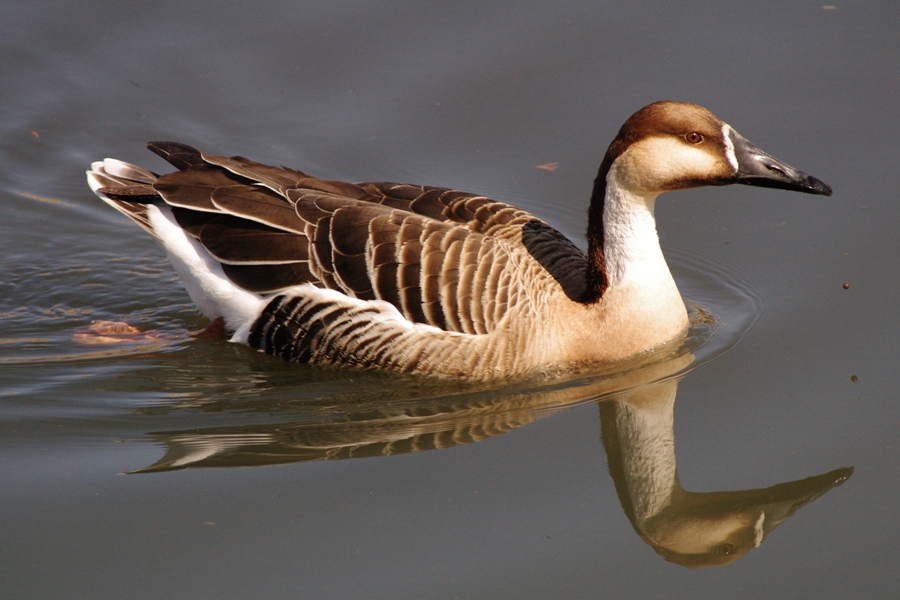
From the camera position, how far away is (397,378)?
7004 mm

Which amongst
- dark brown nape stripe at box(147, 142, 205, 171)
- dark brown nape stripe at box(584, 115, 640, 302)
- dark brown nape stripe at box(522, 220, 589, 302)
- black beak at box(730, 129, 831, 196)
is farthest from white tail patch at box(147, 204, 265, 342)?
black beak at box(730, 129, 831, 196)

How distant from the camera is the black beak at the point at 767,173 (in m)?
6.50

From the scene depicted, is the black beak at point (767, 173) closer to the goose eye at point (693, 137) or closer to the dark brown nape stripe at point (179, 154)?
the goose eye at point (693, 137)

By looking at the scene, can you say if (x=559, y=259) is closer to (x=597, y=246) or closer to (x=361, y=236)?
(x=597, y=246)

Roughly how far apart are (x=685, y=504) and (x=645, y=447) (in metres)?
0.61

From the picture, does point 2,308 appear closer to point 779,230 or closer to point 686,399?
point 686,399

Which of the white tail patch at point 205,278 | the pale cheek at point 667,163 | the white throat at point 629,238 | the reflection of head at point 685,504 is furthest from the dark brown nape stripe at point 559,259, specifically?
the white tail patch at point 205,278

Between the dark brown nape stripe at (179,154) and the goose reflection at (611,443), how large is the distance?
85.2 inches

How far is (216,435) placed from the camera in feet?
20.8

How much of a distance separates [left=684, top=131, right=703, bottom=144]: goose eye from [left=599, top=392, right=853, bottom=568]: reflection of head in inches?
71.7

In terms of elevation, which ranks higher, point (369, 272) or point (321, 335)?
point (369, 272)

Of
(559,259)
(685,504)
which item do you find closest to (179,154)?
(559,259)

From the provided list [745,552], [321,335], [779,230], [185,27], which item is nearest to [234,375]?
[321,335]

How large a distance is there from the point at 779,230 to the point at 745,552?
4033 millimetres
